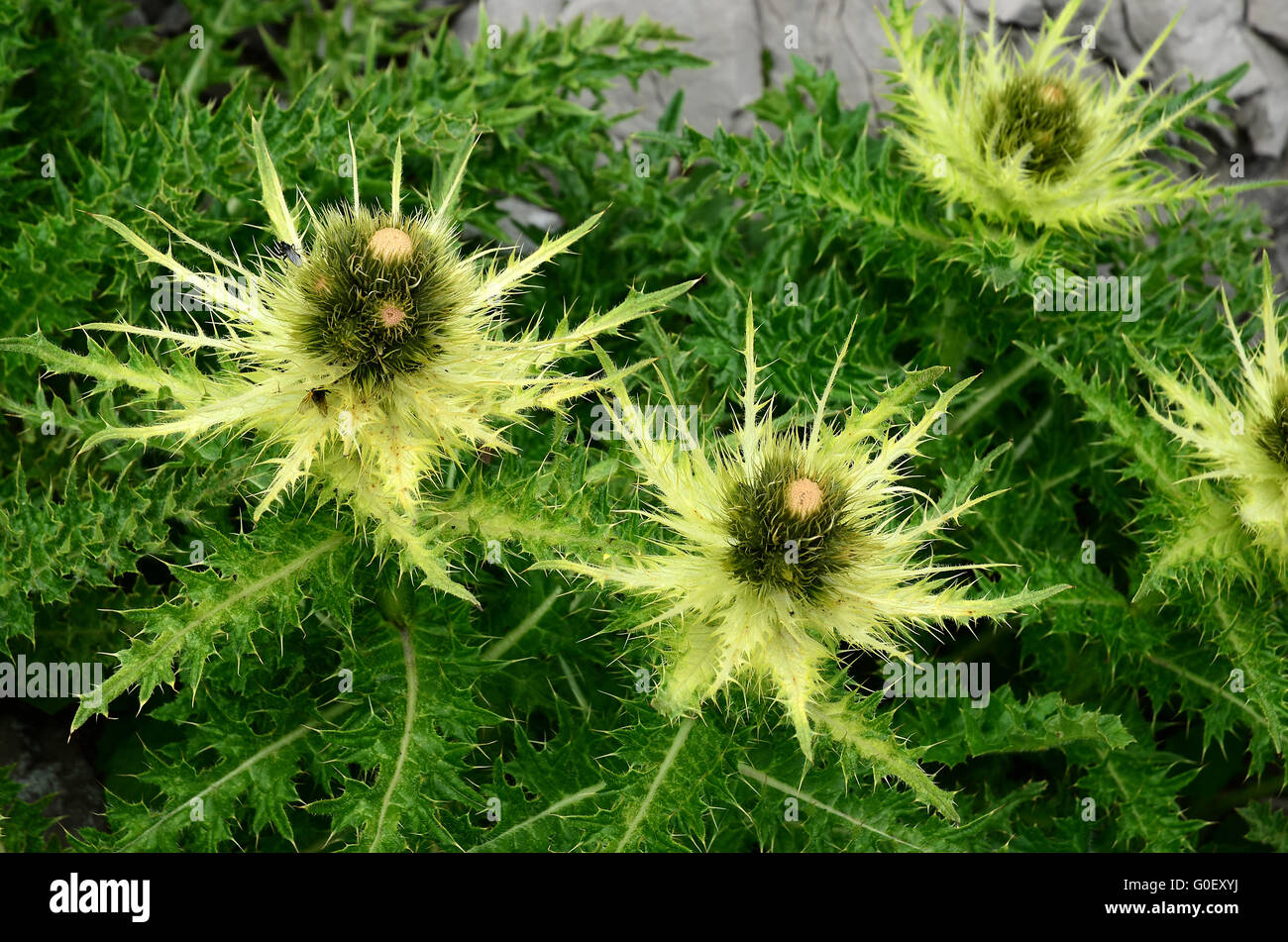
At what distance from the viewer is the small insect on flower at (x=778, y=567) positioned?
87.0 inches

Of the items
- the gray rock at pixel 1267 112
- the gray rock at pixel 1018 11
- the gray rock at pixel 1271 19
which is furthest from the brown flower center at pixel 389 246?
the gray rock at pixel 1271 19

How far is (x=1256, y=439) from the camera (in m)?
2.60

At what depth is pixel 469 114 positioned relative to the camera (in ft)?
11.0

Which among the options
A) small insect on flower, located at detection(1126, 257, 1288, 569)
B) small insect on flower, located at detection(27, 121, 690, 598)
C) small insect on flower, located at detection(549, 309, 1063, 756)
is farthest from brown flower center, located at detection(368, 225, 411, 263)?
small insect on flower, located at detection(1126, 257, 1288, 569)

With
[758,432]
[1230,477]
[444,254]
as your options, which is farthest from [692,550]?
[1230,477]

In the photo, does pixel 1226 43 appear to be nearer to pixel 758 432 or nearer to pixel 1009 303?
pixel 1009 303

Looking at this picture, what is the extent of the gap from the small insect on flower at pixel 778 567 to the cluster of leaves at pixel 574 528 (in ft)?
0.70

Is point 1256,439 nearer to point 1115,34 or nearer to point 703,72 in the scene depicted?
point 1115,34

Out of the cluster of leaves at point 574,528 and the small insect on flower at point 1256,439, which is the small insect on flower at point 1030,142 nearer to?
the cluster of leaves at point 574,528

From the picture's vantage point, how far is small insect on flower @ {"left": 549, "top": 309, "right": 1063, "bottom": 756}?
87.0 inches

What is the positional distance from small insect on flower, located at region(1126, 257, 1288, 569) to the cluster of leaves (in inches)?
6.5

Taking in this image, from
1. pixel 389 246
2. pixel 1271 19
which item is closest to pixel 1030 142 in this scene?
pixel 389 246

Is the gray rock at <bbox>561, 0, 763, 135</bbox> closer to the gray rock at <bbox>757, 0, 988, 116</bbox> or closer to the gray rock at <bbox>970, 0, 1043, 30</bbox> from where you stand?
the gray rock at <bbox>757, 0, 988, 116</bbox>

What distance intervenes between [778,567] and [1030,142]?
4.91ft
